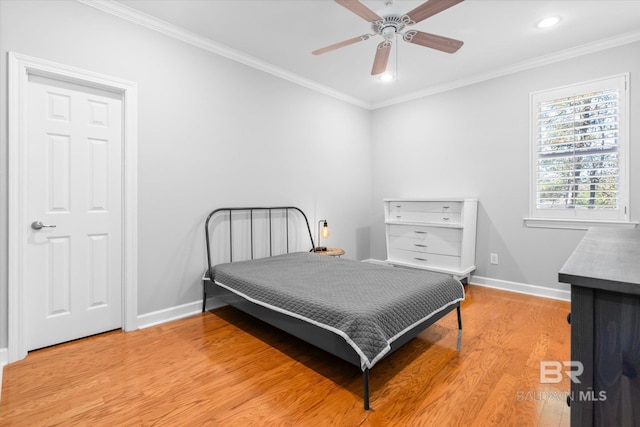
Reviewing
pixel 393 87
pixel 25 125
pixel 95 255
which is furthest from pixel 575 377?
pixel 393 87

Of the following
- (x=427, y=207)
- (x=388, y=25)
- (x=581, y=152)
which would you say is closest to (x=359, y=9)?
(x=388, y=25)

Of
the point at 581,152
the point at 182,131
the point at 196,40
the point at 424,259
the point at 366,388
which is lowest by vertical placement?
the point at 366,388

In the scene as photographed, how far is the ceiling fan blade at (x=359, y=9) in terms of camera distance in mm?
1932

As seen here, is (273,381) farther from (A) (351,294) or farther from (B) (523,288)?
(B) (523,288)

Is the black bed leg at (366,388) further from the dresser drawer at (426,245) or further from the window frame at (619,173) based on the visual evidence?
the window frame at (619,173)

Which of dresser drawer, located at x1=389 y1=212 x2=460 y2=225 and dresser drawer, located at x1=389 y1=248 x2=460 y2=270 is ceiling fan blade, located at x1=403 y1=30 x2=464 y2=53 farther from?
dresser drawer, located at x1=389 y1=248 x2=460 y2=270

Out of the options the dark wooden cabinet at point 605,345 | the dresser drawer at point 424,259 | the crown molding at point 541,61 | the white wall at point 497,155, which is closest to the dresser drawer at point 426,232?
the dresser drawer at point 424,259

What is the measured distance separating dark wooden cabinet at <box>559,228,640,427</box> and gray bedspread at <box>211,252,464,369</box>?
98cm

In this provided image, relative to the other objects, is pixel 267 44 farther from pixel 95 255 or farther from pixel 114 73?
pixel 95 255

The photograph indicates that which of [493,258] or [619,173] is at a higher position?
[619,173]

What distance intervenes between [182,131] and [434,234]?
3.03 m

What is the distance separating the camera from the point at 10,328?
2096 millimetres

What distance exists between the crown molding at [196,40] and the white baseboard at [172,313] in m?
2.50

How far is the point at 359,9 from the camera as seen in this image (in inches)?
79.6
